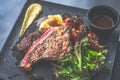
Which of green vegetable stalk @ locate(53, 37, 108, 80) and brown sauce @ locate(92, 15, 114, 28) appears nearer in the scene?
green vegetable stalk @ locate(53, 37, 108, 80)

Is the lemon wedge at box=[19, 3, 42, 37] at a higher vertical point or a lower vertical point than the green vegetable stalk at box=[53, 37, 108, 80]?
higher

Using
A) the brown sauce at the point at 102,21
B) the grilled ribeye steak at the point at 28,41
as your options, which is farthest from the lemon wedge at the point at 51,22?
the brown sauce at the point at 102,21

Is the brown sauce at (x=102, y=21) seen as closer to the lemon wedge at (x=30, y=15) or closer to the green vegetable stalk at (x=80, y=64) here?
the green vegetable stalk at (x=80, y=64)

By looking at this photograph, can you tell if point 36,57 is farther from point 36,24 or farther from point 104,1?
point 104,1

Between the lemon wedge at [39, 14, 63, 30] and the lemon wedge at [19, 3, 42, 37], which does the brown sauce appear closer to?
the lemon wedge at [39, 14, 63, 30]

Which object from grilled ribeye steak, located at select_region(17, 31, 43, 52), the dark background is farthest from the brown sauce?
grilled ribeye steak, located at select_region(17, 31, 43, 52)

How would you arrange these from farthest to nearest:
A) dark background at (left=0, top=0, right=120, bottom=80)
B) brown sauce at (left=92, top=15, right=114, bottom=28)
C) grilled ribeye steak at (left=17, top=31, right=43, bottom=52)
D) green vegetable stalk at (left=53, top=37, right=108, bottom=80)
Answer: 1. dark background at (left=0, top=0, right=120, bottom=80)
2. brown sauce at (left=92, top=15, right=114, bottom=28)
3. grilled ribeye steak at (left=17, top=31, right=43, bottom=52)
4. green vegetable stalk at (left=53, top=37, right=108, bottom=80)

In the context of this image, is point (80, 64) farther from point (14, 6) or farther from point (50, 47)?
point (14, 6)

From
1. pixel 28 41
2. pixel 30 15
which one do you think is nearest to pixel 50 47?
pixel 28 41

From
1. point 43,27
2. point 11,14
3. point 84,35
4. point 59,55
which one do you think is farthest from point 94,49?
point 11,14
